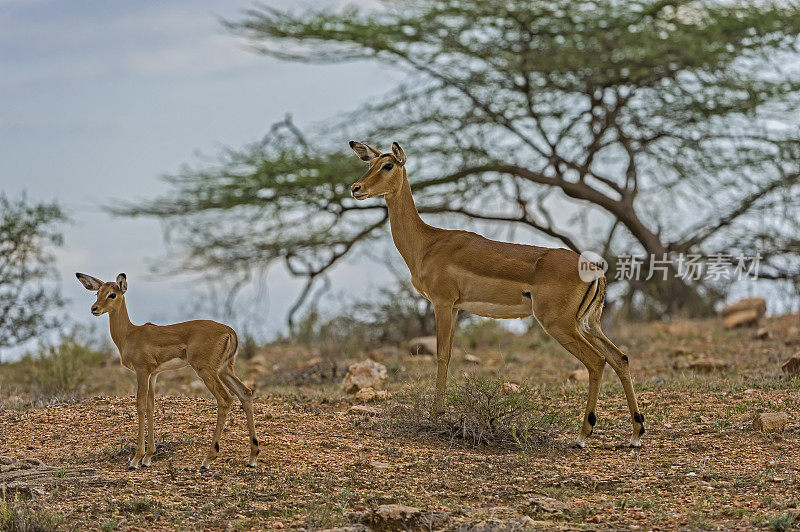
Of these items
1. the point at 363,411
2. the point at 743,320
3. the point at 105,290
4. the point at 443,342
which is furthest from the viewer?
the point at 743,320

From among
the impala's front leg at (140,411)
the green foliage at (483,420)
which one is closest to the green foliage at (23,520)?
the impala's front leg at (140,411)

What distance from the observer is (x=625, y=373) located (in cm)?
736

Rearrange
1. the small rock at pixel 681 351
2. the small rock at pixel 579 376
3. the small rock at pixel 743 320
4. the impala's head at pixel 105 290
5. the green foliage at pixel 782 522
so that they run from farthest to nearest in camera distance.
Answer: the small rock at pixel 743 320 < the small rock at pixel 681 351 < the small rock at pixel 579 376 < the impala's head at pixel 105 290 < the green foliage at pixel 782 522

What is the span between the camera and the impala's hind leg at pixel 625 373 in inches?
289

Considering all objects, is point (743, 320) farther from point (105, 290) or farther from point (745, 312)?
point (105, 290)

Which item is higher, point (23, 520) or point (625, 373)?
point (625, 373)

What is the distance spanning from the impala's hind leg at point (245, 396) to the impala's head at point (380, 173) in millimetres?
1876

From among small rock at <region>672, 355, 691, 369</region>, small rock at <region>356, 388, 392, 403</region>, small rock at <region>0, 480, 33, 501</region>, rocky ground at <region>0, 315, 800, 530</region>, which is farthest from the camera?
small rock at <region>672, 355, 691, 369</region>

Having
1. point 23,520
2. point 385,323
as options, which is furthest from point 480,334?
point 23,520

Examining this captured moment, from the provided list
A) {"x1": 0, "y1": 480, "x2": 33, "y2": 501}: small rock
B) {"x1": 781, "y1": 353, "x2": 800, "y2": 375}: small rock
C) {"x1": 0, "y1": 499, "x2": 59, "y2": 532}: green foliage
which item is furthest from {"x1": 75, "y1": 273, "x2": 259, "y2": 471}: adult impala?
{"x1": 781, "y1": 353, "x2": 800, "y2": 375}: small rock

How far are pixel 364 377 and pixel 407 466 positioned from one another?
3084 mm

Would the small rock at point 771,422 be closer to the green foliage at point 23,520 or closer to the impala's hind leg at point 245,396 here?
the impala's hind leg at point 245,396

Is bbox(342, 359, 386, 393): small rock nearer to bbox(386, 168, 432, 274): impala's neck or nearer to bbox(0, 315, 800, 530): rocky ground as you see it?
bbox(0, 315, 800, 530): rocky ground

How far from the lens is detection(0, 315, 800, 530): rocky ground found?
5.70 m
